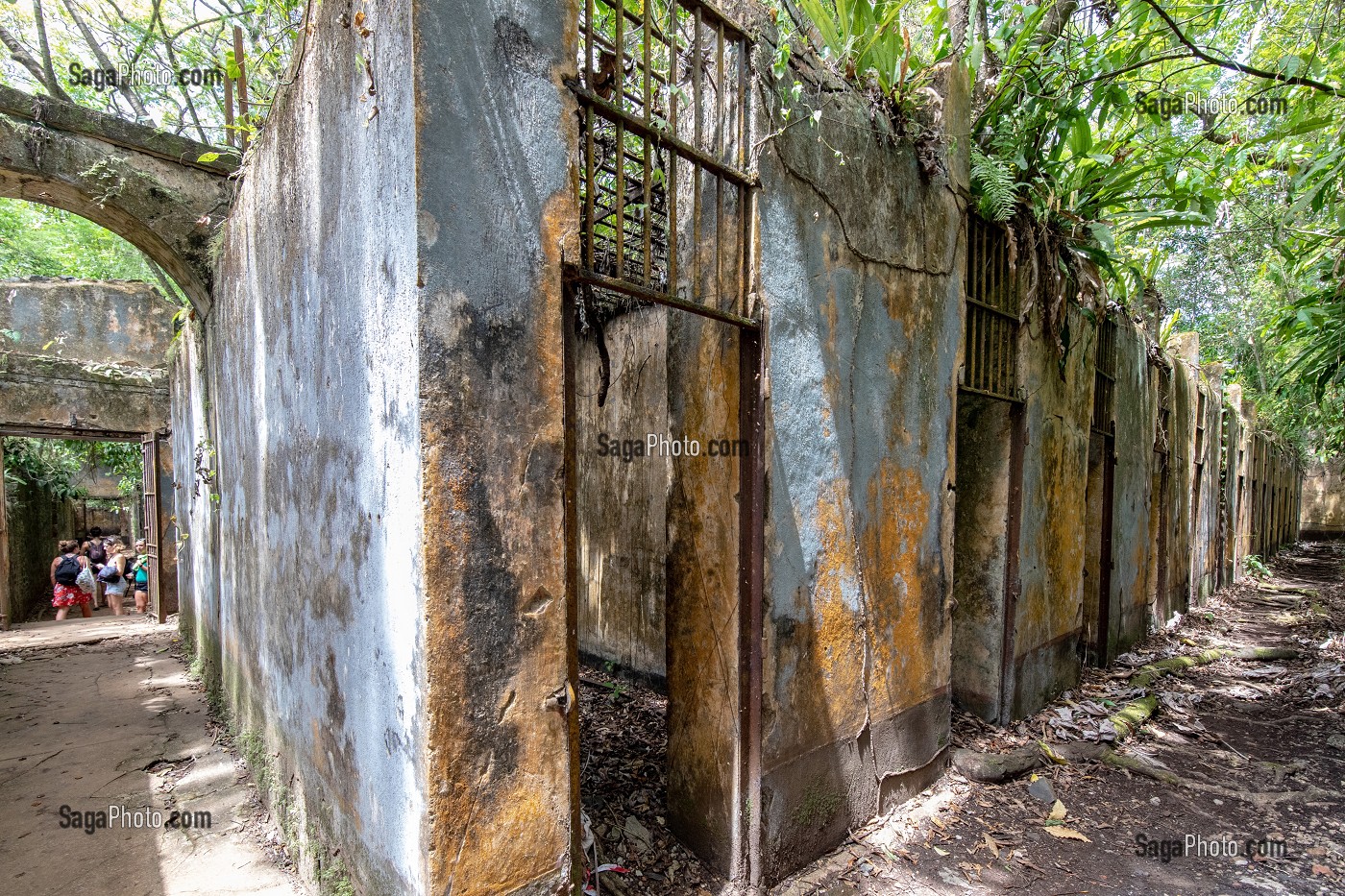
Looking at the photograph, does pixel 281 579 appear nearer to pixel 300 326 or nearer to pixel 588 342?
pixel 300 326

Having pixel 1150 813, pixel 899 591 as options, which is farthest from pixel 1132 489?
pixel 899 591

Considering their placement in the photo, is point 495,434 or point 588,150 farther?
point 588,150

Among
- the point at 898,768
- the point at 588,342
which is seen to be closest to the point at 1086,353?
the point at 898,768

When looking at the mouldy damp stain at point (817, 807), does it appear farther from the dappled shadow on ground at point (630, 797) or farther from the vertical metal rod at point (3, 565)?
the vertical metal rod at point (3, 565)

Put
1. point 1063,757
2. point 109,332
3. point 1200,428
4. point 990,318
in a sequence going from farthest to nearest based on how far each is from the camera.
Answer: point 109,332, point 1200,428, point 990,318, point 1063,757

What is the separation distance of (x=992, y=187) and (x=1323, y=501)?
A: 2934cm

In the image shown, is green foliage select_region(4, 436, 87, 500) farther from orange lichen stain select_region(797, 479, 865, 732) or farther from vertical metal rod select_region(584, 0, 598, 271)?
orange lichen stain select_region(797, 479, 865, 732)

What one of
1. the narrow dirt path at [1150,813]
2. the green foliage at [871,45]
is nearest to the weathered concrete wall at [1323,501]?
the narrow dirt path at [1150,813]

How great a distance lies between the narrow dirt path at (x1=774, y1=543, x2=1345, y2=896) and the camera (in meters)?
2.81

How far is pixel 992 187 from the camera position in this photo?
3725 millimetres

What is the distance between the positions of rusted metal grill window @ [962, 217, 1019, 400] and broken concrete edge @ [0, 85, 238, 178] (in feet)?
15.3

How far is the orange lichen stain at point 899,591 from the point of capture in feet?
10.1

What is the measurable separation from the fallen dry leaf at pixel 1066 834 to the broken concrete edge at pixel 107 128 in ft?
19.6

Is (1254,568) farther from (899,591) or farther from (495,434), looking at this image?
(495,434)
